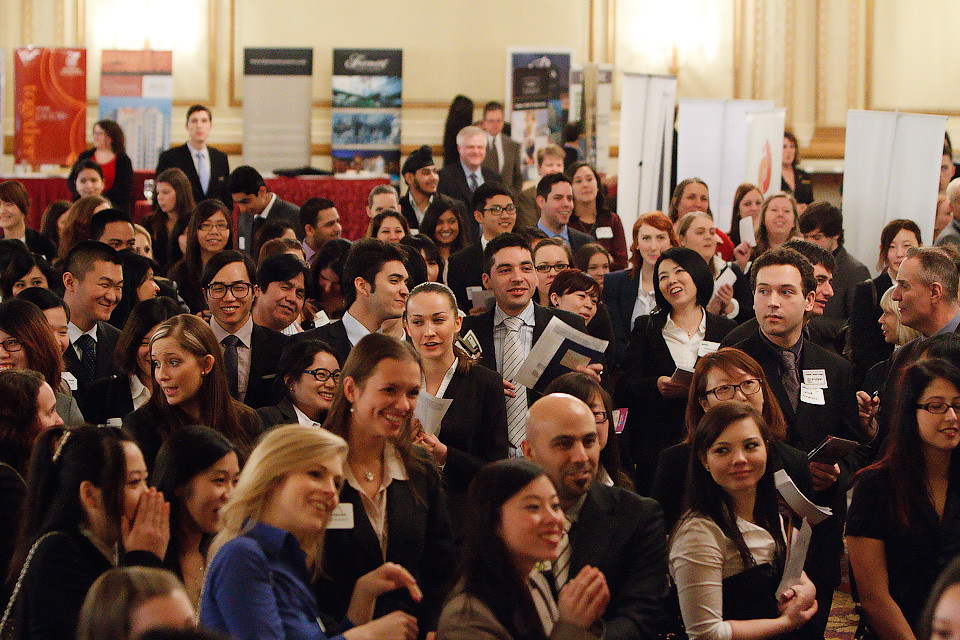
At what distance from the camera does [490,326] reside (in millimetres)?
4633

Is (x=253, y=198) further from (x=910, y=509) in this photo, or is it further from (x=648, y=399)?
(x=910, y=509)

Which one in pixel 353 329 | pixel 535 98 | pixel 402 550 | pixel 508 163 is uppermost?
pixel 535 98

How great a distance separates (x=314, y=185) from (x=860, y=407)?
6.16 metres

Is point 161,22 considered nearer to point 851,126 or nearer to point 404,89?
point 404,89

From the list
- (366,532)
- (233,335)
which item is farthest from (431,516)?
(233,335)

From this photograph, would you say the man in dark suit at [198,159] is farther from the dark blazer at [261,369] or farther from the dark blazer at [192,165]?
the dark blazer at [261,369]

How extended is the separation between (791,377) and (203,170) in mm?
6171

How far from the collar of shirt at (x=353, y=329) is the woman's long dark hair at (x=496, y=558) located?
1934mm

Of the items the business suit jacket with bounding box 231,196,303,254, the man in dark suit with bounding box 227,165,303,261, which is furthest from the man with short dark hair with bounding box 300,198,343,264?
the man in dark suit with bounding box 227,165,303,261

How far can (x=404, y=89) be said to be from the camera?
12.3 meters

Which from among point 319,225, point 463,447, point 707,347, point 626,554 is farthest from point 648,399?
point 319,225

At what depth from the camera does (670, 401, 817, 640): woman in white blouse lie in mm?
3105

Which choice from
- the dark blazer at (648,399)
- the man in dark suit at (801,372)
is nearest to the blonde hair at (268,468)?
the man in dark suit at (801,372)

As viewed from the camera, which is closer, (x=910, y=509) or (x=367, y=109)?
(x=910, y=509)
